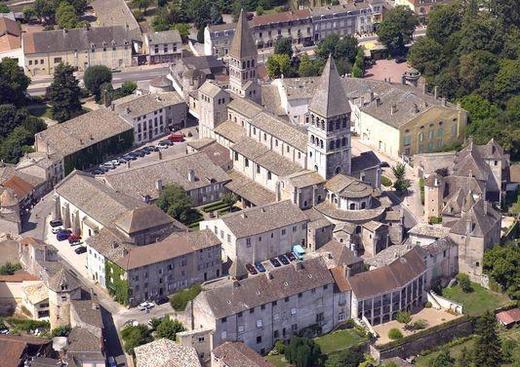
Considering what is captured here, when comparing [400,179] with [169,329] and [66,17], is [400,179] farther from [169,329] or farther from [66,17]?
[66,17]

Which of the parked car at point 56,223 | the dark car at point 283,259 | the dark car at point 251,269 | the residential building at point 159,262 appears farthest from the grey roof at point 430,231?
the parked car at point 56,223

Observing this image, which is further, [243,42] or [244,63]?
[244,63]

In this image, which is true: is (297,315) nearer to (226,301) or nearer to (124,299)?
(226,301)

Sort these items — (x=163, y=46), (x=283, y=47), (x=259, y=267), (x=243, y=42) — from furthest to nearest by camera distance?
(x=163, y=46)
(x=283, y=47)
(x=243, y=42)
(x=259, y=267)

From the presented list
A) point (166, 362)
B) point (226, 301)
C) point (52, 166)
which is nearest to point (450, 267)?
point (226, 301)

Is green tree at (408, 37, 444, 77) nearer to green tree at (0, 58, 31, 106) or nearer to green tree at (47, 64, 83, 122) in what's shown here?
green tree at (47, 64, 83, 122)

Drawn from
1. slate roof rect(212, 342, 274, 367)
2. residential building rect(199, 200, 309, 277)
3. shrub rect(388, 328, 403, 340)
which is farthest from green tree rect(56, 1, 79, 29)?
slate roof rect(212, 342, 274, 367)

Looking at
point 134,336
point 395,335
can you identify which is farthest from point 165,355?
point 395,335
